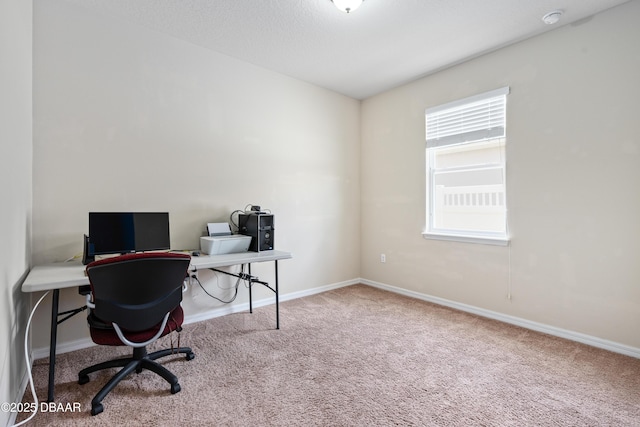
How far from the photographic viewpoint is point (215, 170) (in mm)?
3338

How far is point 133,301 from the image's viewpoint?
185cm

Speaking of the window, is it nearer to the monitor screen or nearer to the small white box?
the small white box

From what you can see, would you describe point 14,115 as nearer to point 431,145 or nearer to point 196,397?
point 196,397

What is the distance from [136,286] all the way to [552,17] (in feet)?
12.2

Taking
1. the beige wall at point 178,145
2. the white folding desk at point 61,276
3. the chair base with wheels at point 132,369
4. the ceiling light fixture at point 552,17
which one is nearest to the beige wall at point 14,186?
the white folding desk at point 61,276

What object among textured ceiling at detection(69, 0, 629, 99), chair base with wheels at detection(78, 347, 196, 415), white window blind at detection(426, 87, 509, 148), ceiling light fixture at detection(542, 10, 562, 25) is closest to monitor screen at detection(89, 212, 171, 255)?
chair base with wheels at detection(78, 347, 196, 415)

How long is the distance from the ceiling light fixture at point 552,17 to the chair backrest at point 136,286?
3.38 meters

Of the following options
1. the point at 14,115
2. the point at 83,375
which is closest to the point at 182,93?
the point at 14,115

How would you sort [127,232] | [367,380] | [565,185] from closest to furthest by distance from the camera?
[367,380] → [127,232] → [565,185]

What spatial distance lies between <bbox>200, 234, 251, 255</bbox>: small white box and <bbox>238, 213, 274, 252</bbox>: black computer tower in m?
0.08

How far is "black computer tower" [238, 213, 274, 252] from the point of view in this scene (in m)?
3.10

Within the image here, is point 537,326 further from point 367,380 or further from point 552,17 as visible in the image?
point 552,17

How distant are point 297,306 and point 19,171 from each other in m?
2.72

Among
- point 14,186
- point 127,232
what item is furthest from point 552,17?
point 14,186
